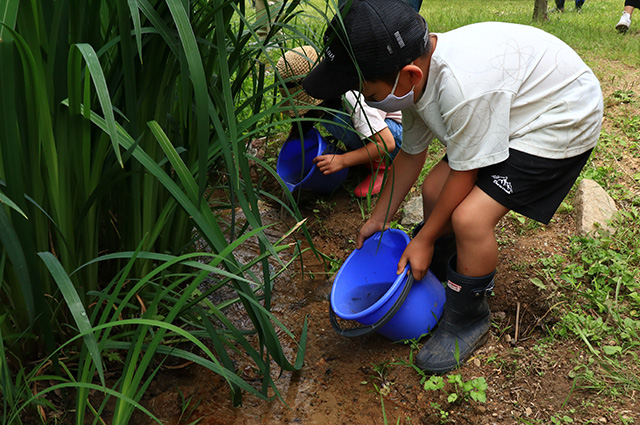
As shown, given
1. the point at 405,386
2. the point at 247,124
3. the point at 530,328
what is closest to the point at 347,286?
the point at 405,386

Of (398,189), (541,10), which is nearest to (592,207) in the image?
(398,189)

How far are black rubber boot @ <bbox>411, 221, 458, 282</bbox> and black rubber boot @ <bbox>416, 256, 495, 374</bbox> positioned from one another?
0.88ft

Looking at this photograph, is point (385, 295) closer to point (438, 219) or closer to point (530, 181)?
point (438, 219)

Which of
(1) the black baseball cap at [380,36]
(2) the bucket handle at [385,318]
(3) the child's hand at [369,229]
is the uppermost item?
(1) the black baseball cap at [380,36]

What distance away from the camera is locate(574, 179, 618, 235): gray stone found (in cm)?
208

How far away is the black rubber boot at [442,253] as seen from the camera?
1.98 metres

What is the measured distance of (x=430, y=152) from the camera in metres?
2.78

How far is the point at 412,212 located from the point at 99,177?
1.37 m

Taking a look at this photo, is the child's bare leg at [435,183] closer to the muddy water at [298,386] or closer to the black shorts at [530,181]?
the black shorts at [530,181]

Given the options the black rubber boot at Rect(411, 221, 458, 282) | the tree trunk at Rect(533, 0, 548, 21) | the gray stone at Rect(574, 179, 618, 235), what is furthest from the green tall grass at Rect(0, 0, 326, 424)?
the tree trunk at Rect(533, 0, 548, 21)

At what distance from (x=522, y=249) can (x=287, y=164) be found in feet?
3.97

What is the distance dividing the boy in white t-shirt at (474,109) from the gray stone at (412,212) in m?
0.62

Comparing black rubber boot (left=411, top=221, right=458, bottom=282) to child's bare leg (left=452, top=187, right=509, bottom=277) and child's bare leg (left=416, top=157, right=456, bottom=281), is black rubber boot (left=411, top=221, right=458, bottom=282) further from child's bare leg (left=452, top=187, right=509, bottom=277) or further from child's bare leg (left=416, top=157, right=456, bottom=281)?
child's bare leg (left=452, top=187, right=509, bottom=277)

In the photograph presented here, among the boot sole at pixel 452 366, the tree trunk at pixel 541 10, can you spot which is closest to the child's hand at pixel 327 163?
the boot sole at pixel 452 366
